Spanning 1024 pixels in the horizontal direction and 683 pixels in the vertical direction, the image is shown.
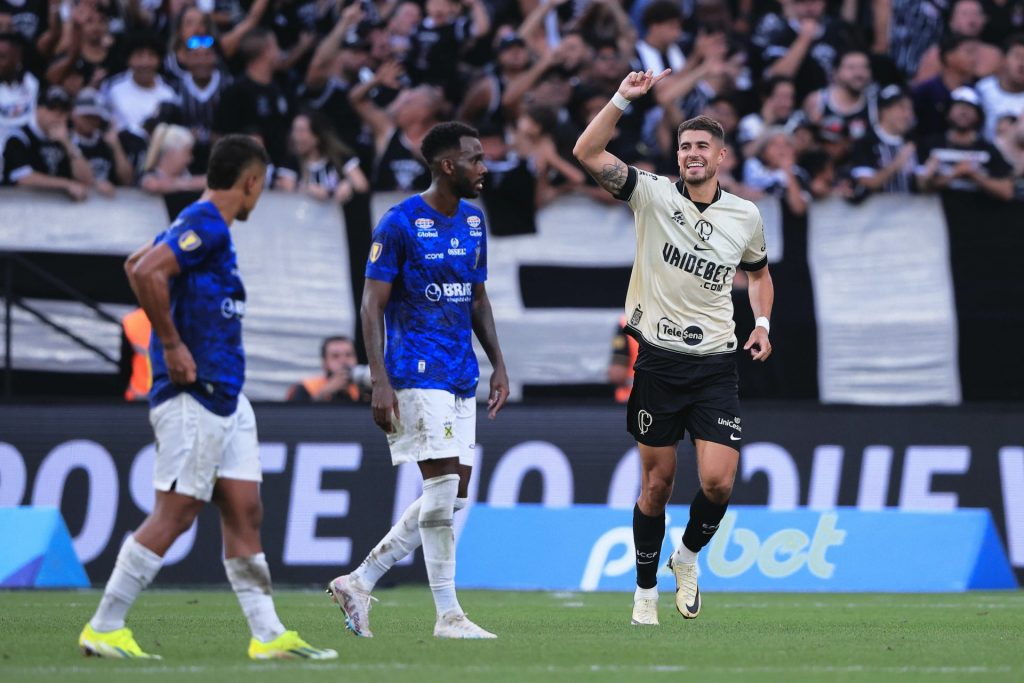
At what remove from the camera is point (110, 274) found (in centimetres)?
1460

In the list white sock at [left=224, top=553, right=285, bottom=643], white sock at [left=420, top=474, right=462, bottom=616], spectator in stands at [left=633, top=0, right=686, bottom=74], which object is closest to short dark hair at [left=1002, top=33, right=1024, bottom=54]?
spectator in stands at [left=633, top=0, right=686, bottom=74]

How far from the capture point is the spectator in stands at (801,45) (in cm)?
1786

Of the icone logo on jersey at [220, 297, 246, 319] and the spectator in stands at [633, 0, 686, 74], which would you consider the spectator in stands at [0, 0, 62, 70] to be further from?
the icone logo on jersey at [220, 297, 246, 319]

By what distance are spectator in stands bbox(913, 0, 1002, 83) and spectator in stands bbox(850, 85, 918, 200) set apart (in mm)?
1268

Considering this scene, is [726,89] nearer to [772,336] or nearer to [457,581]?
[772,336]

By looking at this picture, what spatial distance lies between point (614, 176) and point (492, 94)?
24.3 ft

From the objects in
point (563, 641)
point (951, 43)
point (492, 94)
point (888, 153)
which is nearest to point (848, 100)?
point (888, 153)

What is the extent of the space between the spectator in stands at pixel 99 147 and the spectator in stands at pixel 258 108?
37.9 inches

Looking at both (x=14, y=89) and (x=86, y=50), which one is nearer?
(x=14, y=89)

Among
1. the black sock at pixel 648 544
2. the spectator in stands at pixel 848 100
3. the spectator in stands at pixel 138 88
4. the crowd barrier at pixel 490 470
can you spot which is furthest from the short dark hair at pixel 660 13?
the black sock at pixel 648 544

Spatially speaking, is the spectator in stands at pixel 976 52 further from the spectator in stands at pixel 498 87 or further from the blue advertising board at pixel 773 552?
the blue advertising board at pixel 773 552

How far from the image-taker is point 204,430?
6895mm

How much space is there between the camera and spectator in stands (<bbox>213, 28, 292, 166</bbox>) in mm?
15491

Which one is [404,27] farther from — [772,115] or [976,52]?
[976,52]
